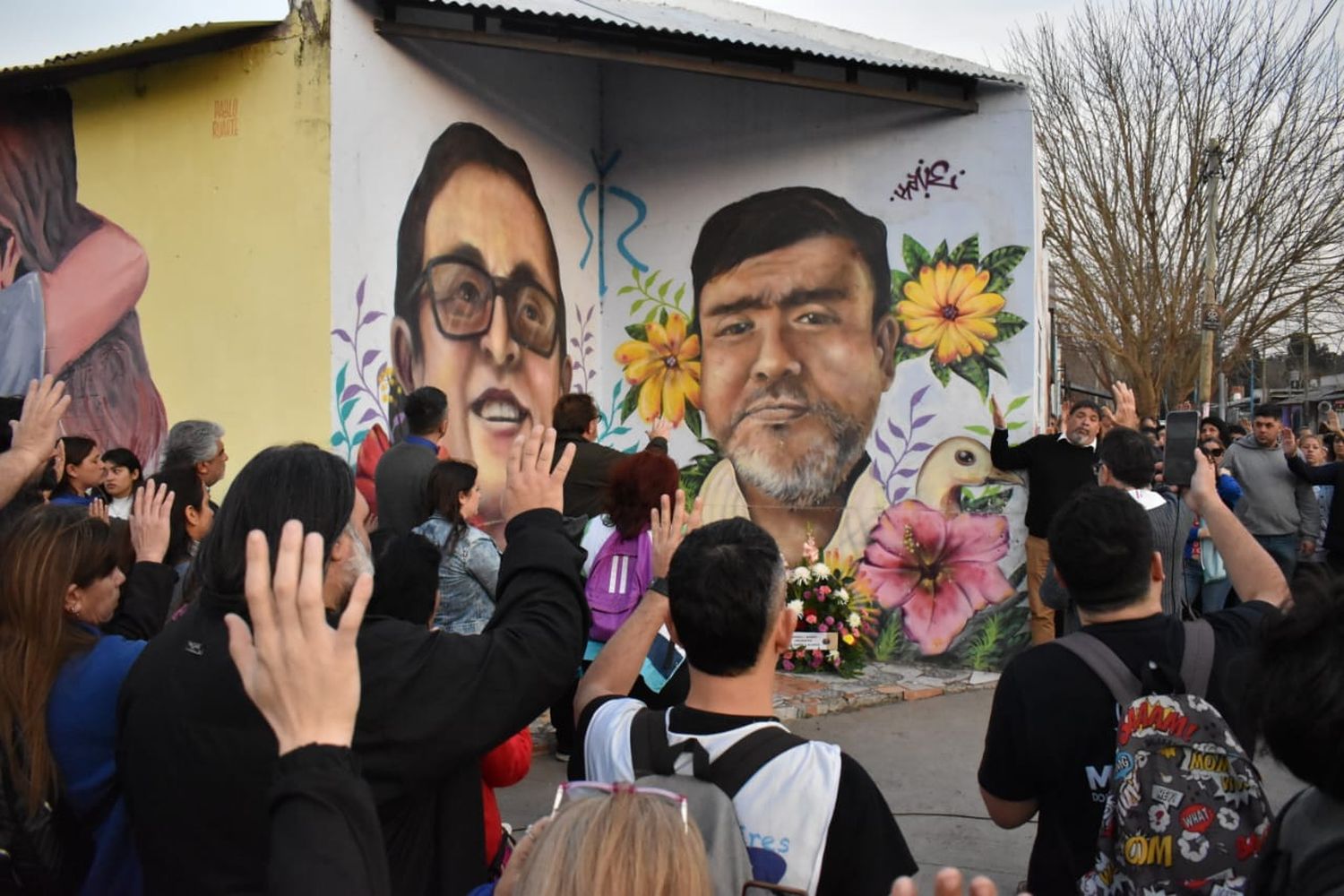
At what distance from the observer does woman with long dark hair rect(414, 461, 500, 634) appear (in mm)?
4707

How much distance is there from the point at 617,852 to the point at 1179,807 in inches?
50.7

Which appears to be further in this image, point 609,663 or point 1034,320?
point 1034,320

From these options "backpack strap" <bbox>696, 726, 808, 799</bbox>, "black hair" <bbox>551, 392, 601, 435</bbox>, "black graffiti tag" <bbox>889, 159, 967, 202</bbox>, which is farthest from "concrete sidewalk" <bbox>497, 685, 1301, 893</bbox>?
"black graffiti tag" <bbox>889, 159, 967, 202</bbox>

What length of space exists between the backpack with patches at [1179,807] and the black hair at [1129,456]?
2674 mm

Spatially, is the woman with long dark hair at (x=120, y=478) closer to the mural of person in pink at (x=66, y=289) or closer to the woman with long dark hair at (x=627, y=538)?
the mural of person in pink at (x=66, y=289)

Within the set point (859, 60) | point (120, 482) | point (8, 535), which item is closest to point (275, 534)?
point (8, 535)

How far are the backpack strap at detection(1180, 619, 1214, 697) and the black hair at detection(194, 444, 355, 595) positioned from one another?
5.94 feet

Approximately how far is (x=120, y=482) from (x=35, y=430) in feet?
8.98

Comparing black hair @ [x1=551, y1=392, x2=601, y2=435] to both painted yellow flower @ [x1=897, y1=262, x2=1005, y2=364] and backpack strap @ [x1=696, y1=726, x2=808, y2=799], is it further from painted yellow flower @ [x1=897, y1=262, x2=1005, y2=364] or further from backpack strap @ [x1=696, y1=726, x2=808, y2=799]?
backpack strap @ [x1=696, y1=726, x2=808, y2=799]

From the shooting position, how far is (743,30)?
26.1ft

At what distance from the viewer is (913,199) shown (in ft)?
26.8

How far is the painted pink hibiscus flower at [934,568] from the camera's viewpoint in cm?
792

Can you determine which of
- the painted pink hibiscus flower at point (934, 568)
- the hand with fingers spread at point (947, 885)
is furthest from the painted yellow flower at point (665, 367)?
the hand with fingers spread at point (947, 885)

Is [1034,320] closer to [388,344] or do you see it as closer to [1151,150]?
[388,344]
